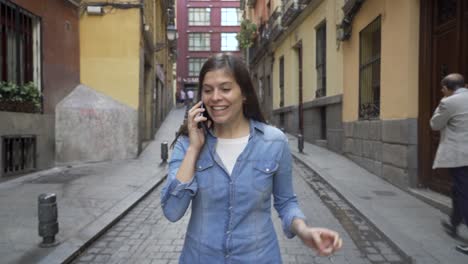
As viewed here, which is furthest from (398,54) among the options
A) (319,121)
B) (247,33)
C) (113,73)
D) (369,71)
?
(247,33)

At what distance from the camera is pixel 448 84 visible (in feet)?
16.4

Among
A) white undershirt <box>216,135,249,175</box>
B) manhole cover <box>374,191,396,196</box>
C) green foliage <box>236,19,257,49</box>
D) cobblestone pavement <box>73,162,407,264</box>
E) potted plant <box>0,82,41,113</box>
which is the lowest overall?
cobblestone pavement <box>73,162,407,264</box>

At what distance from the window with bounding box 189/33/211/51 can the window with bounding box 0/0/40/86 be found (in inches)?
1768

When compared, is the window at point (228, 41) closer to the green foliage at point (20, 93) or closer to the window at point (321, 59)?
the window at point (321, 59)

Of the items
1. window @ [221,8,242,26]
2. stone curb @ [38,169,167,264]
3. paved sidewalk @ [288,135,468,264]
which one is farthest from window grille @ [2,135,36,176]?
window @ [221,8,242,26]

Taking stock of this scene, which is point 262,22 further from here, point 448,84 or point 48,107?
point 448,84

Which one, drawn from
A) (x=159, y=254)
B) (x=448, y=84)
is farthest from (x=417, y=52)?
(x=159, y=254)

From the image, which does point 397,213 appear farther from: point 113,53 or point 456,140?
point 113,53

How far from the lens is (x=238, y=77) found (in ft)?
6.63

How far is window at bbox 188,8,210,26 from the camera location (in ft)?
178

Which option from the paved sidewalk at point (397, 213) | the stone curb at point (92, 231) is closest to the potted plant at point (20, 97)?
the stone curb at point (92, 231)

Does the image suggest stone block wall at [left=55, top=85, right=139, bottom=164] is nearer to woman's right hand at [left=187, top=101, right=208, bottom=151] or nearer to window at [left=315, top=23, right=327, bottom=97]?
window at [left=315, top=23, right=327, bottom=97]

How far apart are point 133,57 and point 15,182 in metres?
5.79

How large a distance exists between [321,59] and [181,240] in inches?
458
